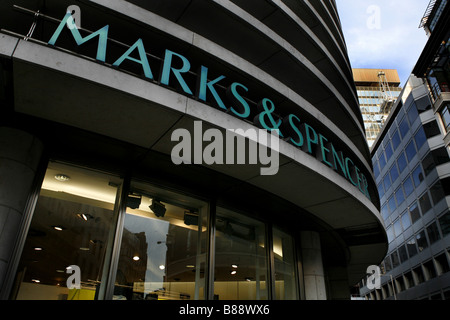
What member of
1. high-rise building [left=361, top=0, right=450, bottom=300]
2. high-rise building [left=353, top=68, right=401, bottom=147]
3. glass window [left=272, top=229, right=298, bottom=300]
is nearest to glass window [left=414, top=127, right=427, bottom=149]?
high-rise building [left=361, top=0, right=450, bottom=300]

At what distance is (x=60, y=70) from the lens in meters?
5.86

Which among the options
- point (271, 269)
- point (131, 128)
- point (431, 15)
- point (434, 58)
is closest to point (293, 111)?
point (271, 269)

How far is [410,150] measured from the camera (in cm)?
4100

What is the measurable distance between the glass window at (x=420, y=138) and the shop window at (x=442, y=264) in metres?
11.9

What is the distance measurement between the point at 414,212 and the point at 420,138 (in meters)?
8.49

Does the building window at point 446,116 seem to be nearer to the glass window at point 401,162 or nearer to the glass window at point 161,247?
the glass window at point 401,162

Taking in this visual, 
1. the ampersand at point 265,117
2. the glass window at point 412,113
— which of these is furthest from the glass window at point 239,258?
the glass window at point 412,113

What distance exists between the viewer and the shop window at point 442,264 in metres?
33.8

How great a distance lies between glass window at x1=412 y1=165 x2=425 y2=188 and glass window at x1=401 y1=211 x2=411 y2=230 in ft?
14.3

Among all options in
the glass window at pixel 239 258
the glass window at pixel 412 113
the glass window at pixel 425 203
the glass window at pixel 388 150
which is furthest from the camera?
the glass window at pixel 388 150

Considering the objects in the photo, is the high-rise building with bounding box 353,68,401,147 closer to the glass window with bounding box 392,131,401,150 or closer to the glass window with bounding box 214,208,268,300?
the glass window with bounding box 392,131,401,150

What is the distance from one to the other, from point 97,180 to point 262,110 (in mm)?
4478

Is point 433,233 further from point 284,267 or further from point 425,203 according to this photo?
point 284,267

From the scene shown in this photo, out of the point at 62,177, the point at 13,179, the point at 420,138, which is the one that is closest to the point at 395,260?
the point at 420,138
